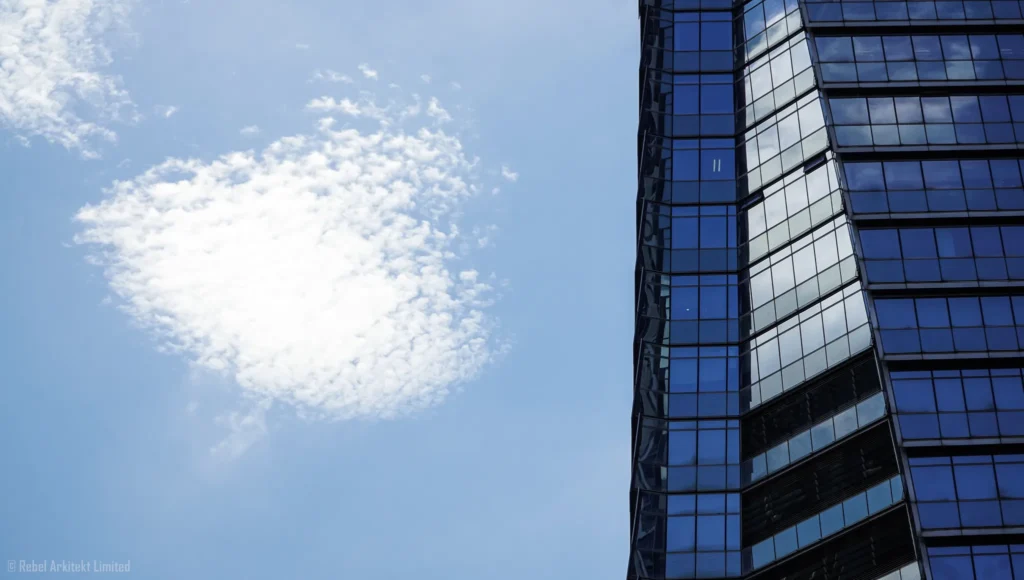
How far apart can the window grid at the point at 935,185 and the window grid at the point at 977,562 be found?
1598cm

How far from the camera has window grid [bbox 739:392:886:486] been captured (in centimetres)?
5375

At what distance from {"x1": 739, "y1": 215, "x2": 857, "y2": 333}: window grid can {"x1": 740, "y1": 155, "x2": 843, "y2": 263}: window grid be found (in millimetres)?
552

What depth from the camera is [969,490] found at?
51.3 m

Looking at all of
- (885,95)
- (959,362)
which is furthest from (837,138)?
(959,362)

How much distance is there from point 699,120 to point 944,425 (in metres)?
20.8

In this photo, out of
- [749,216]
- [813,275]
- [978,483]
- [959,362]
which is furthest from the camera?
[749,216]

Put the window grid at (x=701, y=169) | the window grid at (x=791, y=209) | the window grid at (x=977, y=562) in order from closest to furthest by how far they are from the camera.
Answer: the window grid at (x=977, y=562) < the window grid at (x=791, y=209) < the window grid at (x=701, y=169)

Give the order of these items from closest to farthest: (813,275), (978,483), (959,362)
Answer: (978,483) < (959,362) < (813,275)

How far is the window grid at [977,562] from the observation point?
161ft

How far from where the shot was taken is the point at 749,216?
6372cm

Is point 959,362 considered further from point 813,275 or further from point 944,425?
point 813,275

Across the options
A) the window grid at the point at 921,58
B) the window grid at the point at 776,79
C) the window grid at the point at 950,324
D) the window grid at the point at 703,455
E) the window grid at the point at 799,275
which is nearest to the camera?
the window grid at the point at 950,324

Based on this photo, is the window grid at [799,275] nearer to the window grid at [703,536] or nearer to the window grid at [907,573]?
the window grid at [703,536]

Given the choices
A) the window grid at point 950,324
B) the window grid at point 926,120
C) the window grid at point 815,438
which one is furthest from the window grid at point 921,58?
the window grid at point 815,438
